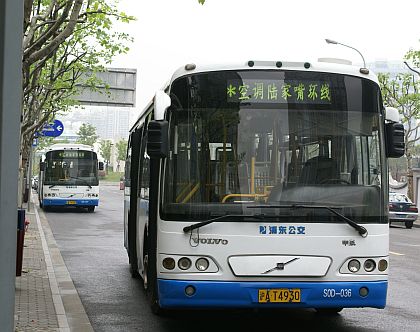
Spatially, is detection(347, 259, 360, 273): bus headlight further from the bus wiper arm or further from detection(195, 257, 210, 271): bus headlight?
detection(195, 257, 210, 271): bus headlight

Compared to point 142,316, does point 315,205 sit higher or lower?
higher

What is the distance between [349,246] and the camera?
7.47m

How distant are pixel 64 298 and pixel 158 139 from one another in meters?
3.85

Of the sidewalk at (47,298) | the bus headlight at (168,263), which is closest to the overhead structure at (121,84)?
the sidewalk at (47,298)

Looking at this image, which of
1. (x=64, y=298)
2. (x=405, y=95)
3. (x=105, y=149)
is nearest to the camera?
(x=64, y=298)

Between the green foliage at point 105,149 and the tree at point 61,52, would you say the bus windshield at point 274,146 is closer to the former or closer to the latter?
the tree at point 61,52

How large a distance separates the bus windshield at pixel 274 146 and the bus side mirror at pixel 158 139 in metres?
0.30

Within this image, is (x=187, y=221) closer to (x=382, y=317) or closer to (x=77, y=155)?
(x=382, y=317)

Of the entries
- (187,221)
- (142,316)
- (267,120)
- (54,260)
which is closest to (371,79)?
(267,120)

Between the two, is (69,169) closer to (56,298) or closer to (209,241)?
(56,298)

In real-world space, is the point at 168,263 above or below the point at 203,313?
above

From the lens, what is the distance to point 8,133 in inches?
151

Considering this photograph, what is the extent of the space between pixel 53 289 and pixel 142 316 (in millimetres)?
2008

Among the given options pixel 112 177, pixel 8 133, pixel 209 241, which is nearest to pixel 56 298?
pixel 209 241
